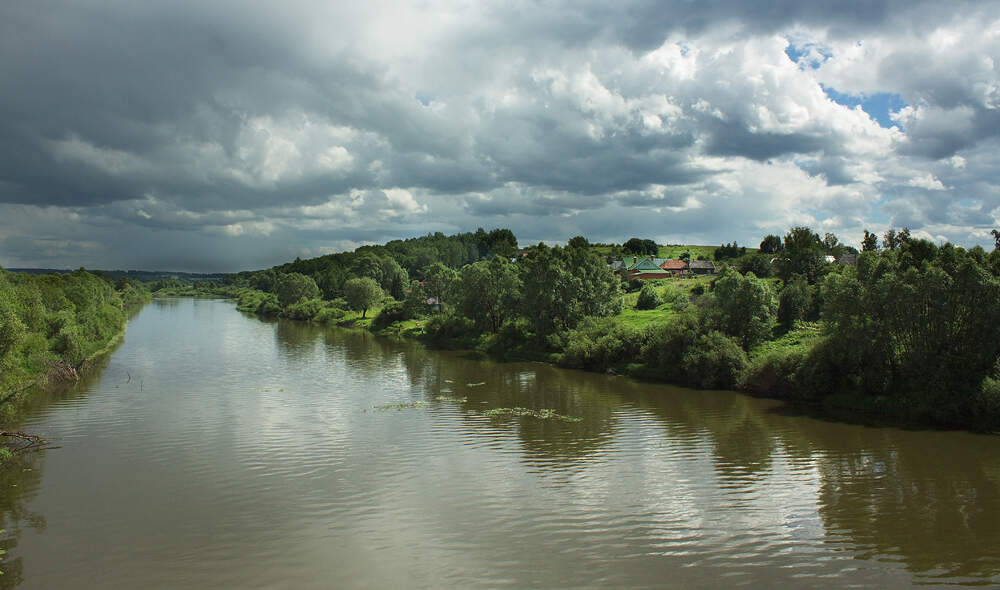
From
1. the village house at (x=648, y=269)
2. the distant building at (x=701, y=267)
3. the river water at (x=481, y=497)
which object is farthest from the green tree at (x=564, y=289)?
the distant building at (x=701, y=267)

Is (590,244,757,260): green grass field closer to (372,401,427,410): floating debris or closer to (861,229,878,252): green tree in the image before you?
(861,229,878,252): green tree

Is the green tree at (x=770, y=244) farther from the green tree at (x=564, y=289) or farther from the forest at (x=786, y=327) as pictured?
the green tree at (x=564, y=289)

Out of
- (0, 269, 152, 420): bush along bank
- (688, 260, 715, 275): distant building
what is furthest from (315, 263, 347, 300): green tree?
(688, 260, 715, 275): distant building

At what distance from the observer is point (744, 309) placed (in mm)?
41281

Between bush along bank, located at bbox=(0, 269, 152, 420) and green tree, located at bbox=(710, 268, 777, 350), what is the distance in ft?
131

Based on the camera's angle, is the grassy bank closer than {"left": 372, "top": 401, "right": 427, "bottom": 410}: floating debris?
Yes

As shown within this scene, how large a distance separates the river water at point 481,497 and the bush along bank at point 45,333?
2904 millimetres

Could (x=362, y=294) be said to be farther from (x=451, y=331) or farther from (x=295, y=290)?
(x=295, y=290)

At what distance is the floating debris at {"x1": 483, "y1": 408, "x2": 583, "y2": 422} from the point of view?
103ft

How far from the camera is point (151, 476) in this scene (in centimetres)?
2098

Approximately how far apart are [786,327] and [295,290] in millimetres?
101217

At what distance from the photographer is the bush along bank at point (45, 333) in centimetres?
2516

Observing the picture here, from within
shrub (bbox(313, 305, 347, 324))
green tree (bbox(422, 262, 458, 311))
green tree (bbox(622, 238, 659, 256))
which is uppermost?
green tree (bbox(622, 238, 659, 256))

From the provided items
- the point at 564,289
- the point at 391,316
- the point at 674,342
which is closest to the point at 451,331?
the point at 564,289
